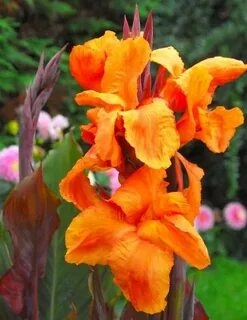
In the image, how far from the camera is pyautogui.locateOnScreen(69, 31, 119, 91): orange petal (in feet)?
3.80

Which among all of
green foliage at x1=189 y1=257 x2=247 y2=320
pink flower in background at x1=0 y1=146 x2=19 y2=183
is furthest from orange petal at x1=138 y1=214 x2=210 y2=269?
green foliage at x1=189 y1=257 x2=247 y2=320

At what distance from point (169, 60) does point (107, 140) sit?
0.55ft

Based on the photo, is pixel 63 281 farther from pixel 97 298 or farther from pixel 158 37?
pixel 158 37

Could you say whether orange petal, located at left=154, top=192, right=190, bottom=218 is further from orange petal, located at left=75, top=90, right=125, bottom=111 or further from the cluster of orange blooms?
orange petal, located at left=75, top=90, right=125, bottom=111

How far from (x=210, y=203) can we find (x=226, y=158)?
1.84 feet

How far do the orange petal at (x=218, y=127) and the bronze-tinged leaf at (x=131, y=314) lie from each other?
0.23 m

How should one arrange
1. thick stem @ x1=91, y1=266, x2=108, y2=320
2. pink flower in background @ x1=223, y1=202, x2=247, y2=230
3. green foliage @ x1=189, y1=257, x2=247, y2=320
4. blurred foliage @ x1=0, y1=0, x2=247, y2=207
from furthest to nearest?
pink flower in background @ x1=223, y1=202, x2=247, y2=230
blurred foliage @ x1=0, y1=0, x2=247, y2=207
green foliage @ x1=189, y1=257, x2=247, y2=320
thick stem @ x1=91, y1=266, x2=108, y2=320

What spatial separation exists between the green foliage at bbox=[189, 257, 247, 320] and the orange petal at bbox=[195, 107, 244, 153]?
2.62 meters

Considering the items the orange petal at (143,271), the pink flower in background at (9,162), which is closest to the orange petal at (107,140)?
the orange petal at (143,271)

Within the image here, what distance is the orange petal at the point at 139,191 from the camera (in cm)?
110

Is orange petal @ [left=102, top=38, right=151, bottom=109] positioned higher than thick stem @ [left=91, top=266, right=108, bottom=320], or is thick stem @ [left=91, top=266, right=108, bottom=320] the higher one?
orange petal @ [left=102, top=38, right=151, bottom=109]

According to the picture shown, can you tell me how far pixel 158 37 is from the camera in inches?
206

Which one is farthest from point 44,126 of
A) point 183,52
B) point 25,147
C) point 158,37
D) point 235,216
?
point 25,147

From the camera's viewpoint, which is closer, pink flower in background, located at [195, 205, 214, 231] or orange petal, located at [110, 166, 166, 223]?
orange petal, located at [110, 166, 166, 223]
